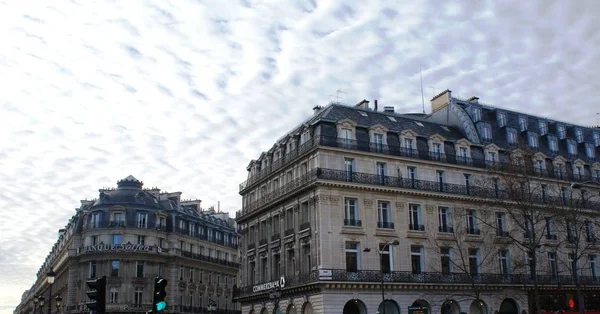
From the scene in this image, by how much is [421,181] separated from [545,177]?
12277 mm

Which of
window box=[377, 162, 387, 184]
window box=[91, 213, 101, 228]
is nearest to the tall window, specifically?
window box=[91, 213, 101, 228]

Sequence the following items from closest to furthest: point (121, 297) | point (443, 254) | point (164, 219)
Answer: point (443, 254), point (121, 297), point (164, 219)

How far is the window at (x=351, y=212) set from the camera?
1677 inches

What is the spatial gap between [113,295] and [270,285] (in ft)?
82.8

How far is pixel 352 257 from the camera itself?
42.2 m

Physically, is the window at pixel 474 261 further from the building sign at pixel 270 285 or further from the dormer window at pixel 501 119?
the building sign at pixel 270 285

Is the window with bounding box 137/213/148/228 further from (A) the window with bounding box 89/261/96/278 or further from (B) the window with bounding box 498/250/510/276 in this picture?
(B) the window with bounding box 498/250/510/276

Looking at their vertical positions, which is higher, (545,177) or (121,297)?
(545,177)

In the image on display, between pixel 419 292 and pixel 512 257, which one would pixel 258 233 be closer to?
pixel 419 292

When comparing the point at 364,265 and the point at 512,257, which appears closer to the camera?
the point at 364,265

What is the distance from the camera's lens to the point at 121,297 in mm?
65062

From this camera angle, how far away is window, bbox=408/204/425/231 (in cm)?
4494

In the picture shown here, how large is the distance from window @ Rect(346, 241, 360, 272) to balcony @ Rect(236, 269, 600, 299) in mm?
565

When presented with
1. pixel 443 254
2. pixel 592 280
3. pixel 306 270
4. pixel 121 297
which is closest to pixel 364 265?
pixel 306 270
